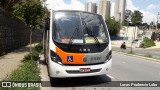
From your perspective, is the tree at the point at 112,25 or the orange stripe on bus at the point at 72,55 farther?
the tree at the point at 112,25

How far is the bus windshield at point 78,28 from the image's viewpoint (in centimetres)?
1037

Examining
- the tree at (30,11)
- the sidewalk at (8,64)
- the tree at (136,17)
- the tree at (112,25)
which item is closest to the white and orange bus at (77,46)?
the sidewalk at (8,64)

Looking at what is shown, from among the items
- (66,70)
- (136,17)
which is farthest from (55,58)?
(136,17)

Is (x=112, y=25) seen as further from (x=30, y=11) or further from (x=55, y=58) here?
(x=55, y=58)

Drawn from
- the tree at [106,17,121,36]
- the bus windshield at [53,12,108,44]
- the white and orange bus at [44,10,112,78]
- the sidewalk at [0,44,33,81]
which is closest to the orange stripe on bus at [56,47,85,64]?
the white and orange bus at [44,10,112,78]

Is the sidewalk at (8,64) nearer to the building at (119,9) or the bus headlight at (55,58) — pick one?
the bus headlight at (55,58)

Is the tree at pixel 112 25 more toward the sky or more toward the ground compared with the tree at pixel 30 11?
more toward the ground

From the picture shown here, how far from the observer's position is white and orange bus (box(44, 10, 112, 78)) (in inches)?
394

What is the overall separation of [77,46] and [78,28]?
79 cm

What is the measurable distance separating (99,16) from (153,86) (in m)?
3.15

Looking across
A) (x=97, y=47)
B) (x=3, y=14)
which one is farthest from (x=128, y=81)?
(x=3, y=14)

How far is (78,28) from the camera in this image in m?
10.6

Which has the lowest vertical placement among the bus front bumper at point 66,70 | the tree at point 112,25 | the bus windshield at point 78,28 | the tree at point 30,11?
the tree at point 112,25

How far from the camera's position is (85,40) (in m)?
10.4
